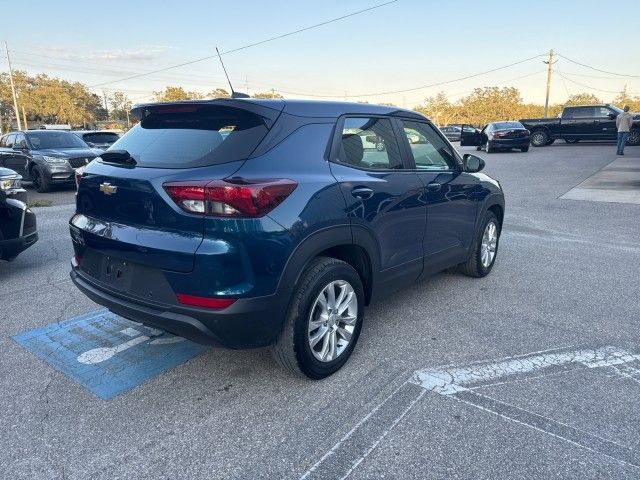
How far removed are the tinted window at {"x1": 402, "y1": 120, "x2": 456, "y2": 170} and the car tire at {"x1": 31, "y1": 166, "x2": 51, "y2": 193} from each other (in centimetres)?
1117

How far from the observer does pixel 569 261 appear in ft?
19.0

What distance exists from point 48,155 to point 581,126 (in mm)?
24174

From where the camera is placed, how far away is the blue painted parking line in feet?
10.1

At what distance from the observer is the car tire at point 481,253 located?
4.87m

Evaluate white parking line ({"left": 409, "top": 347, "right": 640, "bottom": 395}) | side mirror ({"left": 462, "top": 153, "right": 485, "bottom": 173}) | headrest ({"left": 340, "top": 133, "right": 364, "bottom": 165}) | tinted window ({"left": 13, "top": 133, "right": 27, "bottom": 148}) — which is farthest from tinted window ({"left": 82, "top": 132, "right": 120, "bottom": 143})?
white parking line ({"left": 409, "top": 347, "right": 640, "bottom": 395})

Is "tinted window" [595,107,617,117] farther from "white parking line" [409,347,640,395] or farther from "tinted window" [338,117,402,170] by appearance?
"tinted window" [338,117,402,170]

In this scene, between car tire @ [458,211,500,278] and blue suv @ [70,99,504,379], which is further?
car tire @ [458,211,500,278]

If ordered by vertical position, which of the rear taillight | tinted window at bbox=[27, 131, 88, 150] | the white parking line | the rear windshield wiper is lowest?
the white parking line

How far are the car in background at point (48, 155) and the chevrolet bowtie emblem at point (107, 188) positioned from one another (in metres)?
10.5

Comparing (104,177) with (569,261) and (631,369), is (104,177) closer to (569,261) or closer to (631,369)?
(631,369)

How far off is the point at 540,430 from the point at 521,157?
2043 centimetres

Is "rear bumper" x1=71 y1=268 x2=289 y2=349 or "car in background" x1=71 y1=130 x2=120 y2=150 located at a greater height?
"car in background" x1=71 y1=130 x2=120 y2=150

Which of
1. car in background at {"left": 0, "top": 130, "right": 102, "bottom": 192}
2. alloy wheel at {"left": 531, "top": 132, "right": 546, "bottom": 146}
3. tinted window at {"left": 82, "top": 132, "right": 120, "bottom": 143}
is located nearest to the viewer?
car in background at {"left": 0, "top": 130, "right": 102, "bottom": 192}

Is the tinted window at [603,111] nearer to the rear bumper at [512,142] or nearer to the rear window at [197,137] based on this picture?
the rear bumper at [512,142]
